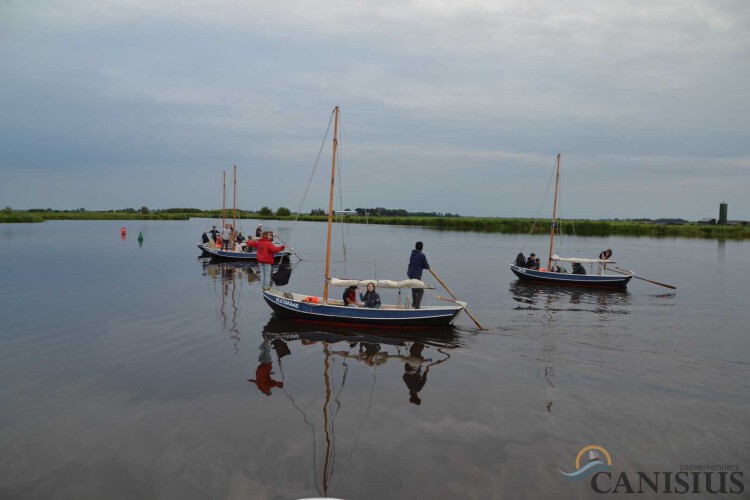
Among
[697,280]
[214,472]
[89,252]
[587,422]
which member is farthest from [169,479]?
[89,252]

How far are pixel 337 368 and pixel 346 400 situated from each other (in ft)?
7.88

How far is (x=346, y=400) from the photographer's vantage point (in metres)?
11.4

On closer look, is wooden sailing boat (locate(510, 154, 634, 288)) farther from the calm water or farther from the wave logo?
the wave logo

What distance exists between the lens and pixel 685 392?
12.0 meters

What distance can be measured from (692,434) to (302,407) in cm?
842

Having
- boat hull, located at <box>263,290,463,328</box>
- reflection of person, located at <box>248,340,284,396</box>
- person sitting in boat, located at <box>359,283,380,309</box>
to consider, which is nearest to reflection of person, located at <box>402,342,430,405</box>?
boat hull, located at <box>263,290,463,328</box>

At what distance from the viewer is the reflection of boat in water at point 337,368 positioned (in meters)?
9.12

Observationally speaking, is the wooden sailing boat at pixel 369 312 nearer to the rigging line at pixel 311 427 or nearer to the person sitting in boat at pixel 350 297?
the person sitting in boat at pixel 350 297

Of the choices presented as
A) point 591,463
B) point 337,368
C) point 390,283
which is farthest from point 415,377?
point 390,283

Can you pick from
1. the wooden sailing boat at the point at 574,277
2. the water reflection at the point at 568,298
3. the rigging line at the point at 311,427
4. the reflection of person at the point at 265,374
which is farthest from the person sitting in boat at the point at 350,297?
the wooden sailing boat at the point at 574,277

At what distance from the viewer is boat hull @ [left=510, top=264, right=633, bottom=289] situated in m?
30.4

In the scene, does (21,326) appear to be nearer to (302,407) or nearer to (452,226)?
(302,407)

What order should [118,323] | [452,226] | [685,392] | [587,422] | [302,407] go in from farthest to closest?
[452,226] < [118,323] < [685,392] < [302,407] < [587,422]

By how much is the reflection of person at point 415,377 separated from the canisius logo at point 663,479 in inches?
160
